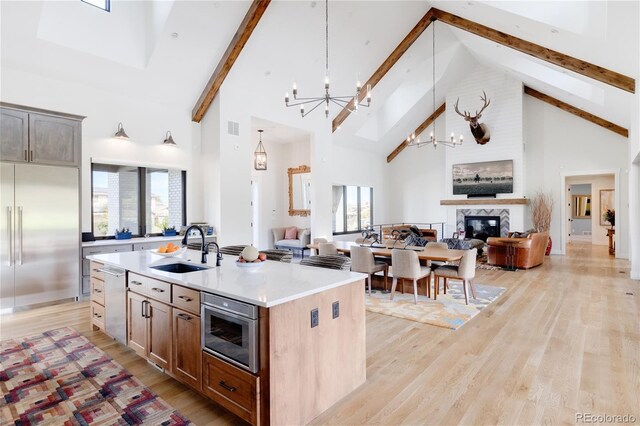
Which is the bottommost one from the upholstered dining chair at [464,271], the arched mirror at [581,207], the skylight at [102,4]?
the upholstered dining chair at [464,271]

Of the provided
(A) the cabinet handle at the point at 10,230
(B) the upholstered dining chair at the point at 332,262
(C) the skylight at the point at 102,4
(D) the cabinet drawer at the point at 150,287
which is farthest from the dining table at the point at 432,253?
(C) the skylight at the point at 102,4

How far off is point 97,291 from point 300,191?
727 centimetres

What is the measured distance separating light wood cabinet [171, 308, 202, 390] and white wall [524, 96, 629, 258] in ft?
35.3

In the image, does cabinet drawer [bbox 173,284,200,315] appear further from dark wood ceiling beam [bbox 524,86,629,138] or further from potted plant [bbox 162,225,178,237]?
dark wood ceiling beam [bbox 524,86,629,138]

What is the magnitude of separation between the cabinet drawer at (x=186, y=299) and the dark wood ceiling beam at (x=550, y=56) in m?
6.83

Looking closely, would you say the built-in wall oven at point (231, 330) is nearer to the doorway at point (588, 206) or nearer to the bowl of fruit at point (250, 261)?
the bowl of fruit at point (250, 261)

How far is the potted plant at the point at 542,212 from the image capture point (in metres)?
9.71

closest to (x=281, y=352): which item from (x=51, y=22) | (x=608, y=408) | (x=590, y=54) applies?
(x=608, y=408)

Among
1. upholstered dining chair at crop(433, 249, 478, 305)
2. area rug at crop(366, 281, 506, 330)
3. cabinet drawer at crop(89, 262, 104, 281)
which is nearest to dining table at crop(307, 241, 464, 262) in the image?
upholstered dining chair at crop(433, 249, 478, 305)

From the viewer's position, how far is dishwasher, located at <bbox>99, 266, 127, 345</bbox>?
3.22 m

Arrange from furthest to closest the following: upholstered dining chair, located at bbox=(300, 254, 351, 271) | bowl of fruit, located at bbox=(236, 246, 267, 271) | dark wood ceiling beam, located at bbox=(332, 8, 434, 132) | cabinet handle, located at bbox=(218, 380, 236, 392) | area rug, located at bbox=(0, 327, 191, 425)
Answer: dark wood ceiling beam, located at bbox=(332, 8, 434, 132) → upholstered dining chair, located at bbox=(300, 254, 351, 271) → bowl of fruit, located at bbox=(236, 246, 267, 271) → area rug, located at bbox=(0, 327, 191, 425) → cabinet handle, located at bbox=(218, 380, 236, 392)

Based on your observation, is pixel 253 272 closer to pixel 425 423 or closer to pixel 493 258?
pixel 425 423

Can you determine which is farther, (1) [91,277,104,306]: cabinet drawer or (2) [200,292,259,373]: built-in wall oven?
(1) [91,277,104,306]: cabinet drawer

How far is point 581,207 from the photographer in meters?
14.5
